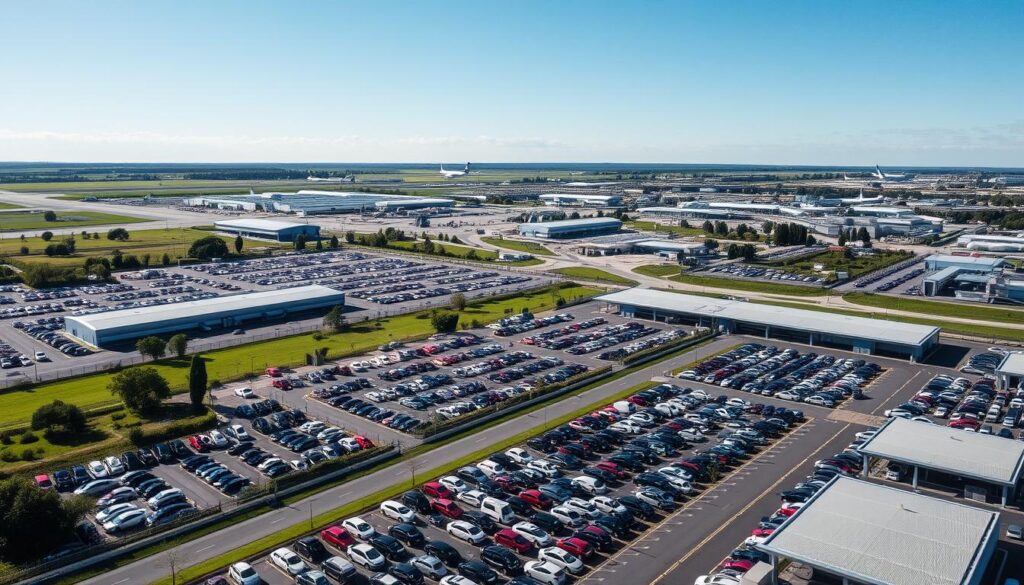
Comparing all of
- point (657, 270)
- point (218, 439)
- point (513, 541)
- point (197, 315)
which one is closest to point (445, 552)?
point (513, 541)

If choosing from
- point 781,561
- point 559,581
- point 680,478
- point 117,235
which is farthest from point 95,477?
point 117,235

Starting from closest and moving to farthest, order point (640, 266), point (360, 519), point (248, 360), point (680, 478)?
point (360, 519), point (680, 478), point (248, 360), point (640, 266)

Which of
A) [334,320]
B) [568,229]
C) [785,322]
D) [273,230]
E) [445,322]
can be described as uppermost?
[273,230]

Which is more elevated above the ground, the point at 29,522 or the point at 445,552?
the point at 29,522

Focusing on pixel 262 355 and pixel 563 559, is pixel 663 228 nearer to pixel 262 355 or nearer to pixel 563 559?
pixel 262 355

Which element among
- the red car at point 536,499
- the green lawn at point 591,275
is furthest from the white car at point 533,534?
the green lawn at point 591,275

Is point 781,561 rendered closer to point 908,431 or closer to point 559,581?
point 559,581
